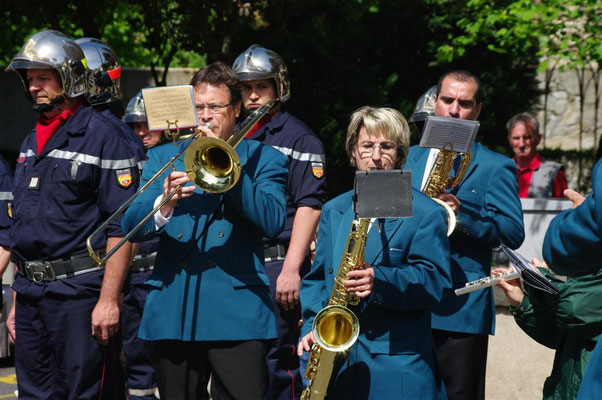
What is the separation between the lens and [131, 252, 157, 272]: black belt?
6.89 meters

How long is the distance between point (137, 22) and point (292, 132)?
916 cm

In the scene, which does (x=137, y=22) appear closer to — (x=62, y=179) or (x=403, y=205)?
(x=62, y=179)

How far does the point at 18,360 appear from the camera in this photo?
5418 mm

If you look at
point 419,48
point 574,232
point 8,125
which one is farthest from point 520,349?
point 8,125

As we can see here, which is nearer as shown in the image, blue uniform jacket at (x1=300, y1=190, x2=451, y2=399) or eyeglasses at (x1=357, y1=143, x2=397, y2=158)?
blue uniform jacket at (x1=300, y1=190, x2=451, y2=399)

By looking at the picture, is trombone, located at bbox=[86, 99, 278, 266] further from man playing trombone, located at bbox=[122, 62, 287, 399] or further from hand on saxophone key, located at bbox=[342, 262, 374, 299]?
hand on saxophone key, located at bbox=[342, 262, 374, 299]

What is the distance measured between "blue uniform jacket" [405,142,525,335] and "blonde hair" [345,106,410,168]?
74cm

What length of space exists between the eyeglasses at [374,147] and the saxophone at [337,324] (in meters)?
0.38

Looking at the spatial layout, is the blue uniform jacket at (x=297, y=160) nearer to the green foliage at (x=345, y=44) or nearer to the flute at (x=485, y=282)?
the flute at (x=485, y=282)

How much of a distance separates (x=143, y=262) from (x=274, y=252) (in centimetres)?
115

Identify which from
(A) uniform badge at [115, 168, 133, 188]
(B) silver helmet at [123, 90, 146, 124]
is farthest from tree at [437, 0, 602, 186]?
(A) uniform badge at [115, 168, 133, 188]

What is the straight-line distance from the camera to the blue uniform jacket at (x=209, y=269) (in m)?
4.64

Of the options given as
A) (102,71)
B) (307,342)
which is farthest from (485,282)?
(102,71)

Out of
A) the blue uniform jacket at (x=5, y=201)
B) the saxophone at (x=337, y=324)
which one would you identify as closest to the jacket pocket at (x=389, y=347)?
the saxophone at (x=337, y=324)
